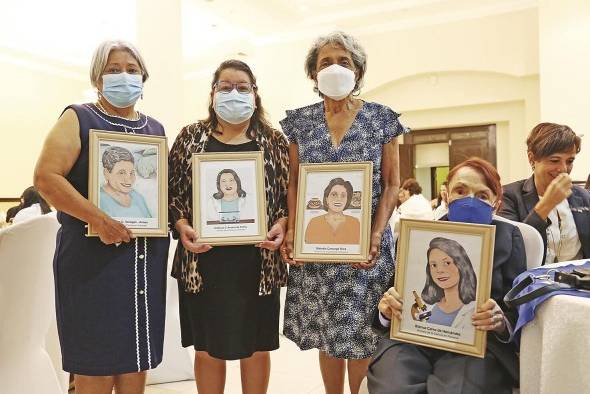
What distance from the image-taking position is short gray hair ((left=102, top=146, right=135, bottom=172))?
Answer: 5.55 ft

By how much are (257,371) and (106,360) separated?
562 mm

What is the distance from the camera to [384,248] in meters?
1.95

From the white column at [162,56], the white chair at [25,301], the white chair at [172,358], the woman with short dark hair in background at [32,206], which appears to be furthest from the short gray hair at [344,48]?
the white column at [162,56]

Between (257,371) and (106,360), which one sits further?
(257,371)

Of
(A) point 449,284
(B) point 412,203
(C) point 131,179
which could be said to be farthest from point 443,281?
(B) point 412,203

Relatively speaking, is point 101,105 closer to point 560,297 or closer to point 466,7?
point 560,297

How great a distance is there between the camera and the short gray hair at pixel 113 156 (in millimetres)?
1691

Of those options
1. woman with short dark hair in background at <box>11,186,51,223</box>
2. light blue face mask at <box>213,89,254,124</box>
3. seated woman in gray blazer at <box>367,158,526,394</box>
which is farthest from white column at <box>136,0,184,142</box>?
seated woman in gray blazer at <box>367,158,526,394</box>

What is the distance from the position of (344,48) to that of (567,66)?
6.14 meters

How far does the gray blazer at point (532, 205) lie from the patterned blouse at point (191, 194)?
37.0 inches

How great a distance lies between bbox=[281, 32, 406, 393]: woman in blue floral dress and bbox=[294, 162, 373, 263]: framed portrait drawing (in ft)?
0.25

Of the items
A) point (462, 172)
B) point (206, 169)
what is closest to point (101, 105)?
point (206, 169)

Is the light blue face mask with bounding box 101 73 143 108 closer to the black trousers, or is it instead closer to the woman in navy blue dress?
the woman in navy blue dress

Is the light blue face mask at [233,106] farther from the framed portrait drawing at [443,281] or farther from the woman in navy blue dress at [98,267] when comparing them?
the framed portrait drawing at [443,281]
